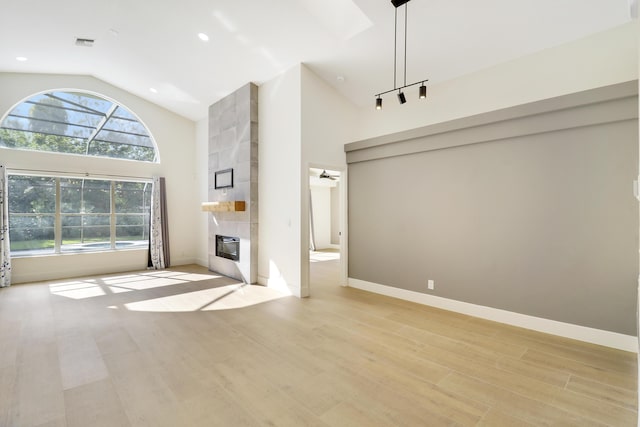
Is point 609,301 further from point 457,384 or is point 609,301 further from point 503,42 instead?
point 503,42

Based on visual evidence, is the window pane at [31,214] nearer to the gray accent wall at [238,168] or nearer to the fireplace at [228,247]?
the gray accent wall at [238,168]

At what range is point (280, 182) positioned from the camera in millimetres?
5227

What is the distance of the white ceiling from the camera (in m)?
3.34

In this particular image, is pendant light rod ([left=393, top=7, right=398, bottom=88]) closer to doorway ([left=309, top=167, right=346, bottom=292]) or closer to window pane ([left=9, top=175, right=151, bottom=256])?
doorway ([left=309, top=167, right=346, bottom=292])

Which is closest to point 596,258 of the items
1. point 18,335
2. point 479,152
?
point 479,152

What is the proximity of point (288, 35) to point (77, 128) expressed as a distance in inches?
206

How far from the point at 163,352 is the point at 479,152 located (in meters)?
4.46

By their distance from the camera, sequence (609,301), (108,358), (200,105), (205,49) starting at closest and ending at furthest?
(108,358)
(609,301)
(205,49)
(200,105)

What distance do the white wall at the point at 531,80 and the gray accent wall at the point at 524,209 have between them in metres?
0.43

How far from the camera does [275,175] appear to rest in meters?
5.33

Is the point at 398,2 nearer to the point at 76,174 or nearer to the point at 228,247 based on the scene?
the point at 228,247

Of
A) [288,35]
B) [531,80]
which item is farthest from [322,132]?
[531,80]

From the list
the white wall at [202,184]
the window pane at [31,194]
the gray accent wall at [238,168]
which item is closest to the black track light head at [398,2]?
the gray accent wall at [238,168]

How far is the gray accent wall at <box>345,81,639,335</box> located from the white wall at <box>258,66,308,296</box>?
1425 millimetres
